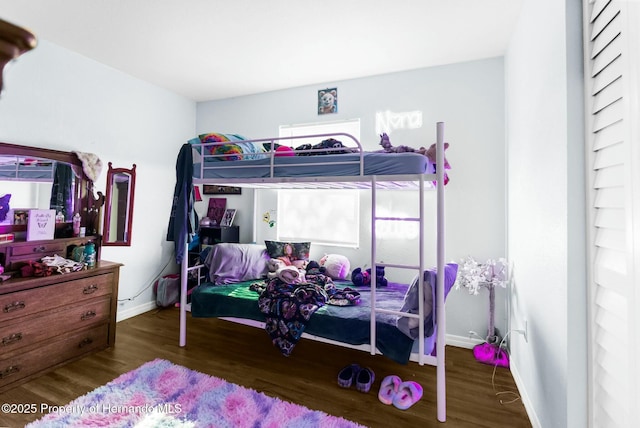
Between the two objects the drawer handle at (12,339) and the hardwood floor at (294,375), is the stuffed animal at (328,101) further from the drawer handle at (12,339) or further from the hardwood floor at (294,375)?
the drawer handle at (12,339)

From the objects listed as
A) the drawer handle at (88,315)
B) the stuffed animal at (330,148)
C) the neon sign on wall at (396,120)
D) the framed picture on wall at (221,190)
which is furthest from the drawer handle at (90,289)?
the neon sign on wall at (396,120)

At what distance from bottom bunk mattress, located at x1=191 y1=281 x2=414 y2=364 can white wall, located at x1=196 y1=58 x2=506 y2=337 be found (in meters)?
0.71

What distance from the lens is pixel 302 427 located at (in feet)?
6.22

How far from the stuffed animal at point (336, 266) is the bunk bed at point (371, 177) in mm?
544

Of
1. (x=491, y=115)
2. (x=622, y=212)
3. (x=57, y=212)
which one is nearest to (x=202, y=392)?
(x=57, y=212)

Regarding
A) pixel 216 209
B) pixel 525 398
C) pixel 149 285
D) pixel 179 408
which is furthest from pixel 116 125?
pixel 525 398

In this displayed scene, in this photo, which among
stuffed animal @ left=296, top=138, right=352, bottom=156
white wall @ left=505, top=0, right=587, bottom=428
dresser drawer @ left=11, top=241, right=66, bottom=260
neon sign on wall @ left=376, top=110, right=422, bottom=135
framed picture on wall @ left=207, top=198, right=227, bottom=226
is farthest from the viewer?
framed picture on wall @ left=207, top=198, right=227, bottom=226

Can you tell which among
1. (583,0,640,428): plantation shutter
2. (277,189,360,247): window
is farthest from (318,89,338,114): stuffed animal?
(583,0,640,428): plantation shutter

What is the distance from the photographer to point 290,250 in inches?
139

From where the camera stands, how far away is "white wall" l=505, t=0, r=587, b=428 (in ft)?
4.74

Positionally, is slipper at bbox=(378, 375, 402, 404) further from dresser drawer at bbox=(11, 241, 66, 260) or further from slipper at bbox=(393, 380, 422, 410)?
dresser drawer at bbox=(11, 241, 66, 260)

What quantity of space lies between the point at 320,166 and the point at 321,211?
4.62ft

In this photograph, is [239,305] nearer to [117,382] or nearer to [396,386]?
[117,382]

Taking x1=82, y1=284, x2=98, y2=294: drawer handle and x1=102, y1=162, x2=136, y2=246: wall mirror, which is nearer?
x1=82, y1=284, x2=98, y2=294: drawer handle
